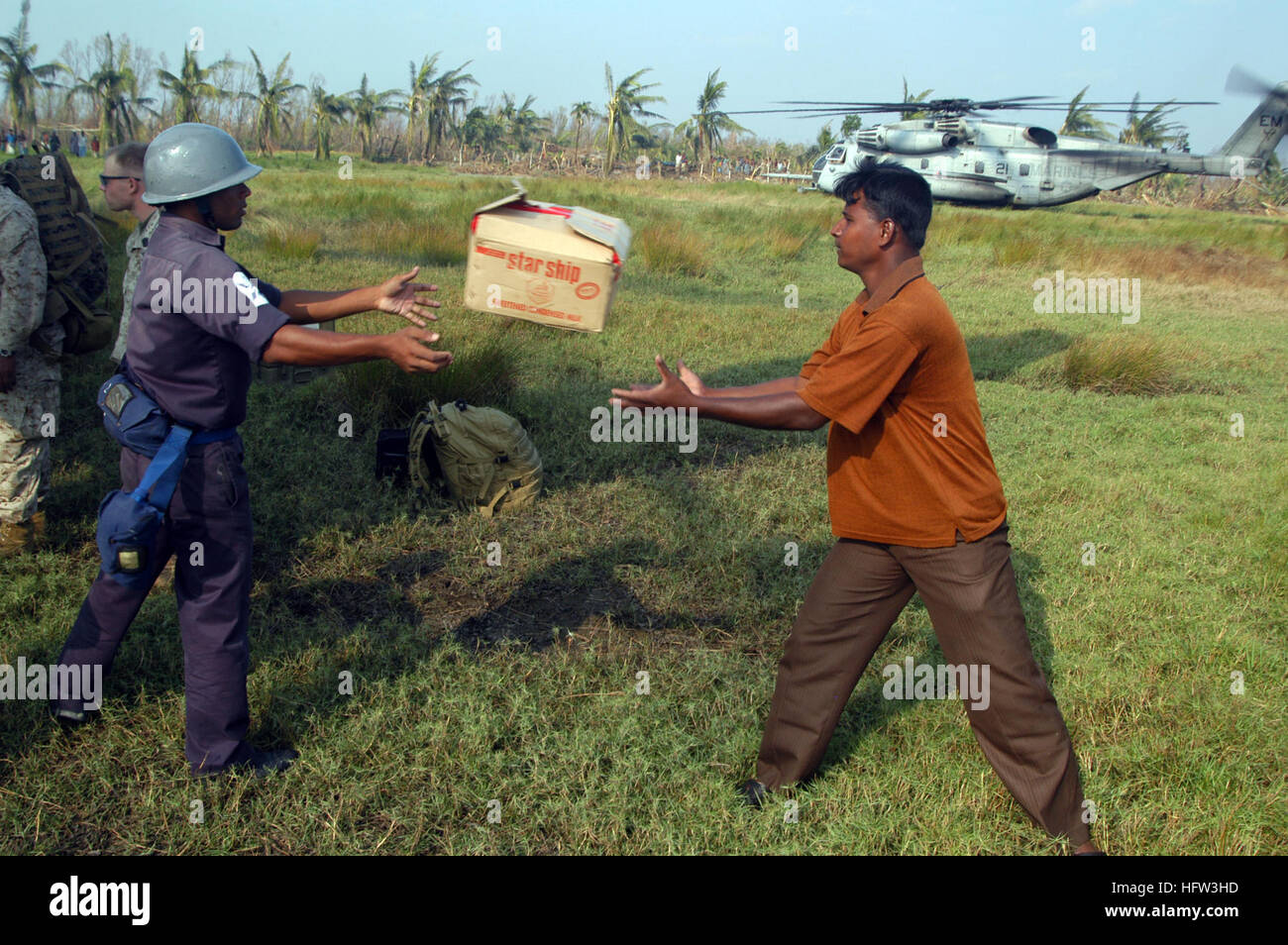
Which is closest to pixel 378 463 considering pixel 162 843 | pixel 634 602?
pixel 634 602

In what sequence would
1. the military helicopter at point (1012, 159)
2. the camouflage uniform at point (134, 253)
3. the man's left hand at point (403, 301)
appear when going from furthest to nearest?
the military helicopter at point (1012, 159)
the camouflage uniform at point (134, 253)
the man's left hand at point (403, 301)

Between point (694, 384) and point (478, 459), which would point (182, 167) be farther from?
point (478, 459)

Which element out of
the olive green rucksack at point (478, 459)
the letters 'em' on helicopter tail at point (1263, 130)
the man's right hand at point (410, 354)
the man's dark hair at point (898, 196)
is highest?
the letters 'em' on helicopter tail at point (1263, 130)

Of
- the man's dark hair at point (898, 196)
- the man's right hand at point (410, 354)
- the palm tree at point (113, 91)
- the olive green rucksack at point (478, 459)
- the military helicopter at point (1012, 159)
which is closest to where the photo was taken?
the man's right hand at point (410, 354)

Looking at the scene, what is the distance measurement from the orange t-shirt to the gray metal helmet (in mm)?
1904

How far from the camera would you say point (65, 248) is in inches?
171

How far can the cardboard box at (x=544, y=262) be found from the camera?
2.56m

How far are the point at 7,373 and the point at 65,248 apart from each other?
27.1 inches

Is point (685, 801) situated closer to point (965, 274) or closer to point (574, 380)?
point (574, 380)

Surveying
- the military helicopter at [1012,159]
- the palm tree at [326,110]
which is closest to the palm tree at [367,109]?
the palm tree at [326,110]

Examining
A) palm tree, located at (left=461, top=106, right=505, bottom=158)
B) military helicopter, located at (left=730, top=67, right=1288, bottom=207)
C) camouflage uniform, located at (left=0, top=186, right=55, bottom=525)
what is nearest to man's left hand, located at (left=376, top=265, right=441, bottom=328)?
camouflage uniform, located at (left=0, top=186, right=55, bottom=525)

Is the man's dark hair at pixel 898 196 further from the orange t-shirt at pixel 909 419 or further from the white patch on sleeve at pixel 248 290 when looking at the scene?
A: the white patch on sleeve at pixel 248 290

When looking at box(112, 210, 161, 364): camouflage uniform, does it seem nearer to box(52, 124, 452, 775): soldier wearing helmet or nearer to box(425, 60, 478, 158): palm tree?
box(52, 124, 452, 775): soldier wearing helmet

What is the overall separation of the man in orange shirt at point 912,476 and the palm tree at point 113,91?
39253 millimetres
